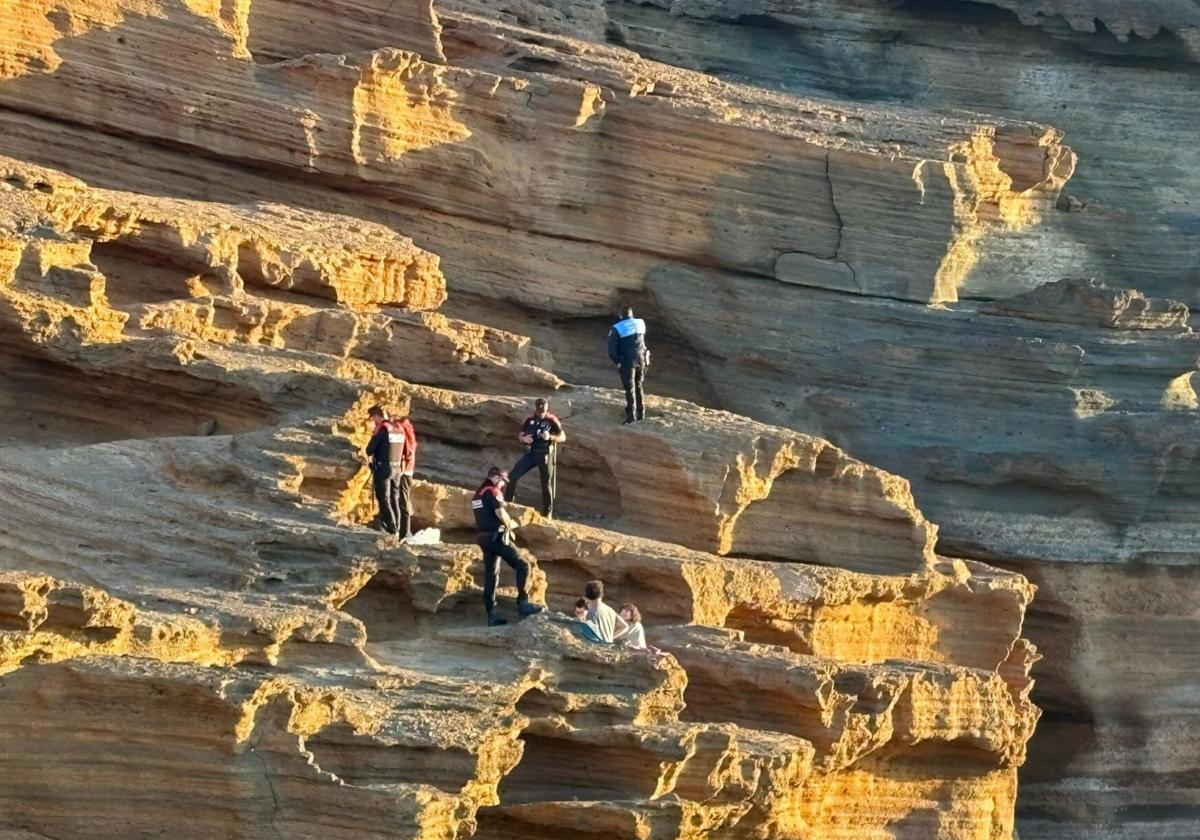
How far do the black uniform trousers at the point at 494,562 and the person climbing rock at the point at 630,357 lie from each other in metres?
4.43

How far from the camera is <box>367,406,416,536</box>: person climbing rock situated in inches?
957

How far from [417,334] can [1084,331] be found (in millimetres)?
10019

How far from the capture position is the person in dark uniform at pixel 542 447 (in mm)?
26047

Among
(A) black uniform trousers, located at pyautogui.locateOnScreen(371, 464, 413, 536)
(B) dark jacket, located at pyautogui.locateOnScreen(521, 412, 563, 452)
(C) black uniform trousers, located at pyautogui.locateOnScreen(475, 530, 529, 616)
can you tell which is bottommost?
(C) black uniform trousers, located at pyautogui.locateOnScreen(475, 530, 529, 616)

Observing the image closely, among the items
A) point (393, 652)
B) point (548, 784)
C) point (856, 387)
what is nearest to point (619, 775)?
point (548, 784)

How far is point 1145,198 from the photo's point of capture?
39469 millimetres

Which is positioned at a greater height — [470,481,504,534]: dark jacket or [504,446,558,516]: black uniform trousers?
[504,446,558,516]: black uniform trousers

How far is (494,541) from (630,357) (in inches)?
190

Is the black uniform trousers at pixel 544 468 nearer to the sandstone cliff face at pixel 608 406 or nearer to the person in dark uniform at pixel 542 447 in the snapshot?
the person in dark uniform at pixel 542 447

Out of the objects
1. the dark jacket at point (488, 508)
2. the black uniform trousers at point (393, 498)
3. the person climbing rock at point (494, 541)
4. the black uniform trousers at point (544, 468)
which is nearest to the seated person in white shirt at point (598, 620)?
the person climbing rock at point (494, 541)

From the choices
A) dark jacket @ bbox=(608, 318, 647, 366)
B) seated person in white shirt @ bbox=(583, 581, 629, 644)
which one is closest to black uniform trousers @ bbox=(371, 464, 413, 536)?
seated person in white shirt @ bbox=(583, 581, 629, 644)

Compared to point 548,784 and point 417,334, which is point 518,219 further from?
point 548,784

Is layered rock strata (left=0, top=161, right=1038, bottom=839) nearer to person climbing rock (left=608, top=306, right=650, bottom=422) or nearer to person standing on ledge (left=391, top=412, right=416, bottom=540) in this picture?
person climbing rock (left=608, top=306, right=650, bottom=422)

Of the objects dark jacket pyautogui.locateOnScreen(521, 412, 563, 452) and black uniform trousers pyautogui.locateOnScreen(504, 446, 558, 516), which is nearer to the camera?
dark jacket pyautogui.locateOnScreen(521, 412, 563, 452)
